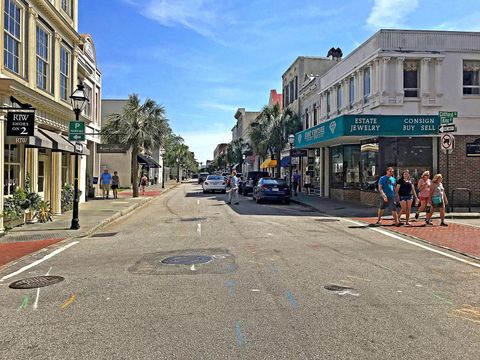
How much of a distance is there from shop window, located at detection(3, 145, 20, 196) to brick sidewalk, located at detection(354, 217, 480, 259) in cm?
1154

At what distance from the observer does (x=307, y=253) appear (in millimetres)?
9352

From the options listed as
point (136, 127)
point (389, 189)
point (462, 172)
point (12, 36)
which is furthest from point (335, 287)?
point (136, 127)

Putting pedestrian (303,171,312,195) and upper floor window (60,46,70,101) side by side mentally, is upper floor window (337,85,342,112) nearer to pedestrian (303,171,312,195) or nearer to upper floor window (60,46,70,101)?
pedestrian (303,171,312,195)

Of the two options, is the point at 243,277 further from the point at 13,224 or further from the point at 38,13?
the point at 38,13

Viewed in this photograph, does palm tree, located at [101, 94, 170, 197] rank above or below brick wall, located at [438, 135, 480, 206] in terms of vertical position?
above

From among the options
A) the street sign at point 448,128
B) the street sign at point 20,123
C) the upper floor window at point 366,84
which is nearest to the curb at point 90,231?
the street sign at point 20,123

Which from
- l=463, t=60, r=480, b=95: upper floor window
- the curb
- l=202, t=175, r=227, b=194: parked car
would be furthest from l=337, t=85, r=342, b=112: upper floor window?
l=202, t=175, r=227, b=194: parked car

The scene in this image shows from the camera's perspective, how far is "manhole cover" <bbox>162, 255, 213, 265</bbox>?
8.40 m

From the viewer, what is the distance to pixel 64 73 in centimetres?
1791

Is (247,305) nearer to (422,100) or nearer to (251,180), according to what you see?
(422,100)

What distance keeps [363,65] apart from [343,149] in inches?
208

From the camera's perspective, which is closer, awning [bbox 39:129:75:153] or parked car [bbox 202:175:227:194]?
awning [bbox 39:129:75:153]

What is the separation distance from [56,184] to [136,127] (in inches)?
460

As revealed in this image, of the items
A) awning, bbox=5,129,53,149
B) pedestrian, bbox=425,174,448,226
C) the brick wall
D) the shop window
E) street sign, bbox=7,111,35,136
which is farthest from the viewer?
the brick wall
